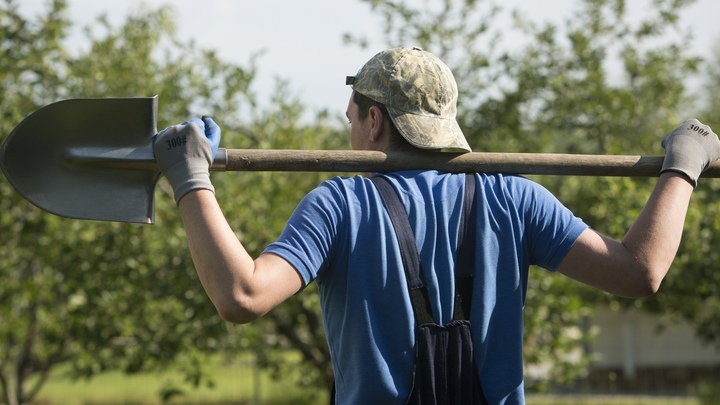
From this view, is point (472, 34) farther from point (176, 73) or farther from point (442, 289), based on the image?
point (442, 289)

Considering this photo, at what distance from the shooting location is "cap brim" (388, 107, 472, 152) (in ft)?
8.14

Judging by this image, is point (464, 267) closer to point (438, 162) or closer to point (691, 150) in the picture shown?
point (438, 162)

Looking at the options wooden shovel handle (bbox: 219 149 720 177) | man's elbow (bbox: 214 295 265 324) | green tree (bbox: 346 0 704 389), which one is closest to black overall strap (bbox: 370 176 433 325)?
wooden shovel handle (bbox: 219 149 720 177)

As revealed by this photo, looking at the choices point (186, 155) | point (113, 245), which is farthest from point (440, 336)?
point (113, 245)

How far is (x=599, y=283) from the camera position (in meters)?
2.38

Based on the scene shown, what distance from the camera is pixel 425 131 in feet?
8.21

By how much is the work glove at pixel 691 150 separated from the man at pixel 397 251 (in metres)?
0.02

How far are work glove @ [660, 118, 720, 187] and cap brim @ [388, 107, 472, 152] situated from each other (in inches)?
20.6

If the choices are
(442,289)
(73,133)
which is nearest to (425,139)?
(442,289)

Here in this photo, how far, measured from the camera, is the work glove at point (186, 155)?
88.8 inches

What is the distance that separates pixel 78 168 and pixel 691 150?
1.56 metres

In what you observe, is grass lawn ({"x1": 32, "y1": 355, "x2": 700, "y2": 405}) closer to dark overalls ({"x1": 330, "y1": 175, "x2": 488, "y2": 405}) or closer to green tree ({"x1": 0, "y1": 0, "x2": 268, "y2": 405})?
green tree ({"x1": 0, "y1": 0, "x2": 268, "y2": 405})

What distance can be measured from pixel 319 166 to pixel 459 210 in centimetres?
47

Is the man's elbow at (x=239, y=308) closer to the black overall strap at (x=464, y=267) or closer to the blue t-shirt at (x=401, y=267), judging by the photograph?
the blue t-shirt at (x=401, y=267)
